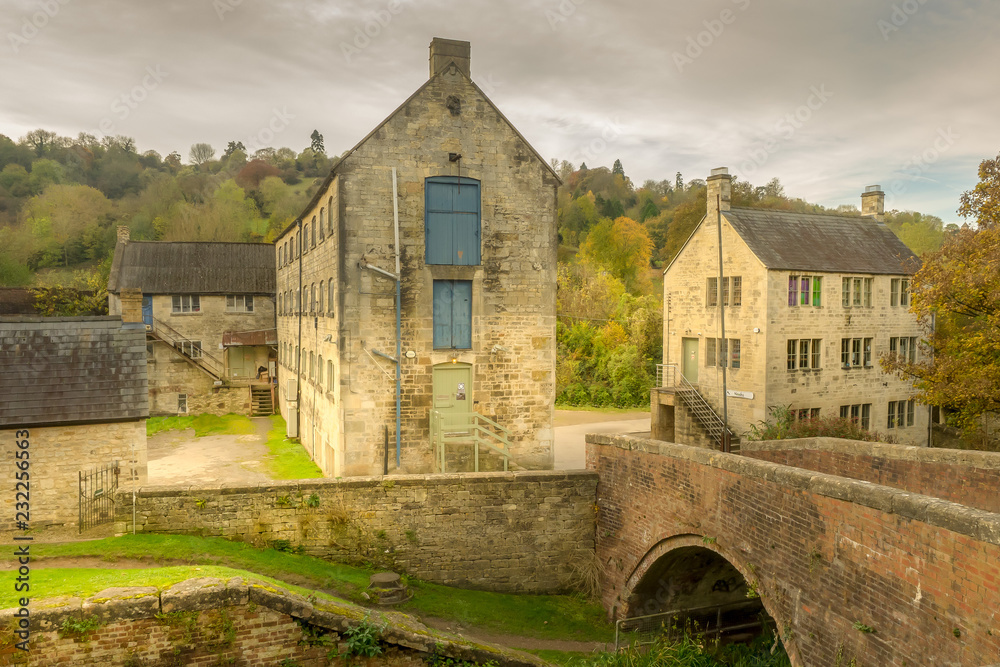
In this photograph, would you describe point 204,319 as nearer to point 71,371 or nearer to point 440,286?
point 71,371

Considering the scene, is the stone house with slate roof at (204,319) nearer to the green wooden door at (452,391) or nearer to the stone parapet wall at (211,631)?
the green wooden door at (452,391)

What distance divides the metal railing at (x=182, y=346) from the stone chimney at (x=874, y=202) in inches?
1236

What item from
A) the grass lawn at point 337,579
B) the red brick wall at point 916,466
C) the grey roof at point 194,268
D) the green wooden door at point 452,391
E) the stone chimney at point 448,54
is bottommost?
the grass lawn at point 337,579

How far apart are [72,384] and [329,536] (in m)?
6.11

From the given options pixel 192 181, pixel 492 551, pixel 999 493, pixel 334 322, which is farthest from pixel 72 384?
pixel 192 181

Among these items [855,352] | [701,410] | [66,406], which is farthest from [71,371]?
[855,352]

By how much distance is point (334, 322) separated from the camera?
16.0 meters

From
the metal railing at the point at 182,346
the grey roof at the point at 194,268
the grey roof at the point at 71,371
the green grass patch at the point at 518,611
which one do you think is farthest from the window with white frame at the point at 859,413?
the metal railing at the point at 182,346

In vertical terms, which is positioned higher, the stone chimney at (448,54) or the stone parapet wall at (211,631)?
the stone chimney at (448,54)

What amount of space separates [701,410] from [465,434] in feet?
36.3

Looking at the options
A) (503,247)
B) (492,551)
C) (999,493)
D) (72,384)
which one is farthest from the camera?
(503,247)

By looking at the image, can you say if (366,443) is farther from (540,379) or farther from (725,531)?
(725,531)

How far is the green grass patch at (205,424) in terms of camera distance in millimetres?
25050

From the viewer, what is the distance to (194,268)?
32.8m
